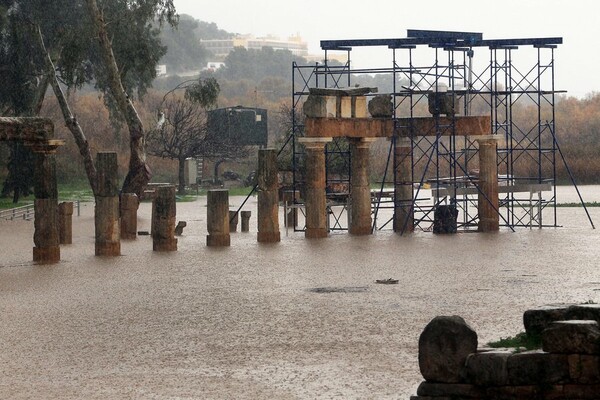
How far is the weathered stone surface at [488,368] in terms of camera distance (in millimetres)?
12289

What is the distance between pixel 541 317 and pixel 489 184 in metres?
23.4

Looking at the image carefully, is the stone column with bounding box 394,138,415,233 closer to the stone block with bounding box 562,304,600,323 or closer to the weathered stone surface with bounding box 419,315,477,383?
the stone block with bounding box 562,304,600,323

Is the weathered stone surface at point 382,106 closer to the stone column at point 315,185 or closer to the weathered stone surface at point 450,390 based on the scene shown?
the stone column at point 315,185

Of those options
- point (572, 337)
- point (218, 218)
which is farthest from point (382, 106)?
point (572, 337)

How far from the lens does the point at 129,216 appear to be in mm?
37250

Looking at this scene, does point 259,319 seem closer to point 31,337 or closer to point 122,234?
point 31,337

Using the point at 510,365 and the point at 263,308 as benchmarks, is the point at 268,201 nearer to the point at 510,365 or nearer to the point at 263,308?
the point at 263,308

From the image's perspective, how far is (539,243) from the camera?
3316cm

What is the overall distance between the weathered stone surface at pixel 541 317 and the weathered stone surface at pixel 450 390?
132 centimetres

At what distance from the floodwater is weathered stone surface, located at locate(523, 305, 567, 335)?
1.52 meters

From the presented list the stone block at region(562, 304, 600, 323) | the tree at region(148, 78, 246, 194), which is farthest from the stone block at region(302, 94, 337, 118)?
the tree at region(148, 78, 246, 194)

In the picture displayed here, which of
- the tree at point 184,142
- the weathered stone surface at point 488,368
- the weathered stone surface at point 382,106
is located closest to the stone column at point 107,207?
the weathered stone surface at point 382,106

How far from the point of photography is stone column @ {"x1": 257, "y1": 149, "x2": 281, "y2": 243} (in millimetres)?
34625

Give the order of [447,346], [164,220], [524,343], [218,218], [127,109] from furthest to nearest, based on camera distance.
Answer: [127,109] < [218,218] < [164,220] < [524,343] < [447,346]
